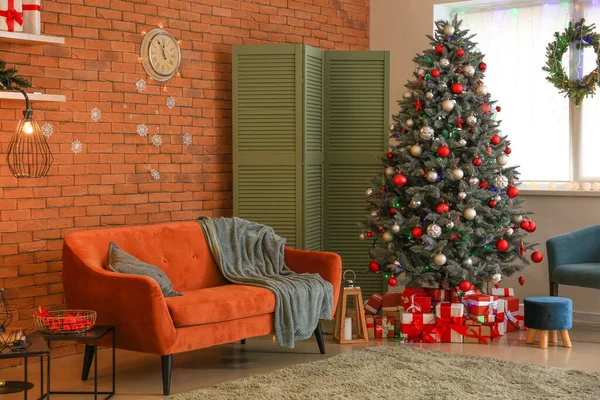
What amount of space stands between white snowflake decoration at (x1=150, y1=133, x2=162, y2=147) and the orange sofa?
75 centimetres

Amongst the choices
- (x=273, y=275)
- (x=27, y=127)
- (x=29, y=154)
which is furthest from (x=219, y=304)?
(x=29, y=154)

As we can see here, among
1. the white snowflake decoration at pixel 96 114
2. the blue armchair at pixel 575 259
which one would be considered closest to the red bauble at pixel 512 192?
the blue armchair at pixel 575 259

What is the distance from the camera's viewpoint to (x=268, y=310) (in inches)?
208

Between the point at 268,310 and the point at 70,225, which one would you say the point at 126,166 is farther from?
the point at 268,310

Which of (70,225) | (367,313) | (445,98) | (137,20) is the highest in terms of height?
(137,20)

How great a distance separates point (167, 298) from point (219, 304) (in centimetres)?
30

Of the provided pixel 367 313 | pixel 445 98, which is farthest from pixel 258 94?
pixel 367 313

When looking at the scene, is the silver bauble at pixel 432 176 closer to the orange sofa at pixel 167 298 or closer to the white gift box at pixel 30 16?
the orange sofa at pixel 167 298

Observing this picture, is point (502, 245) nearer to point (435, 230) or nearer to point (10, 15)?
point (435, 230)

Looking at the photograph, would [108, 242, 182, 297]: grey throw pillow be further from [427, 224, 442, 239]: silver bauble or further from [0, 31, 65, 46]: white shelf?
[427, 224, 442, 239]: silver bauble

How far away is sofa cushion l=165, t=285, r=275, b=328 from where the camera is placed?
479 centimetres

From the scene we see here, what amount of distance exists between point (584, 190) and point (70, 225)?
3946 millimetres

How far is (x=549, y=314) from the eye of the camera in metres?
5.71

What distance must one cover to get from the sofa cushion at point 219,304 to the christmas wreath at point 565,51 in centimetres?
319
